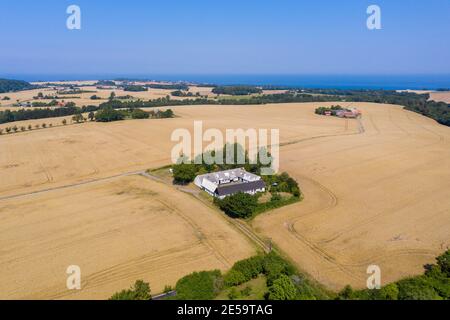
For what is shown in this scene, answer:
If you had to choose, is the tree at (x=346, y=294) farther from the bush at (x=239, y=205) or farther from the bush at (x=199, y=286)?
the bush at (x=239, y=205)

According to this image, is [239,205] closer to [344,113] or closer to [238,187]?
[238,187]

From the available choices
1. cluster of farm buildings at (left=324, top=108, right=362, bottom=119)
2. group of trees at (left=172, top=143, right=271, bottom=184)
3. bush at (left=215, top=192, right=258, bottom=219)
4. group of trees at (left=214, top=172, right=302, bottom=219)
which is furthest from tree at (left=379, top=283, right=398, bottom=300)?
cluster of farm buildings at (left=324, top=108, right=362, bottom=119)

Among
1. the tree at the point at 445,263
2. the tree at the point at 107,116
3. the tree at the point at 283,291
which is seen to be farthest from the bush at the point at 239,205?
the tree at the point at 107,116

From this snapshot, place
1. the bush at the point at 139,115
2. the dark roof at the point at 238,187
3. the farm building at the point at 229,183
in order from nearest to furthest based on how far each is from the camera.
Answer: the dark roof at the point at 238,187 → the farm building at the point at 229,183 → the bush at the point at 139,115

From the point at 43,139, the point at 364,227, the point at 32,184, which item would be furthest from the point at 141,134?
the point at 364,227

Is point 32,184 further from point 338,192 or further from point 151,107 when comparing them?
point 151,107

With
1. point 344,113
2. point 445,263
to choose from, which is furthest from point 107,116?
point 445,263
